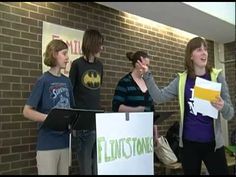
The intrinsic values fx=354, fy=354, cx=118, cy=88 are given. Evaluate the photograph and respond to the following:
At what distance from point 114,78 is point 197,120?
2188 millimetres

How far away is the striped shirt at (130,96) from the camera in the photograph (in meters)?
3.31

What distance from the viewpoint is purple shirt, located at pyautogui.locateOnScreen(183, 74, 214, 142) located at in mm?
2434

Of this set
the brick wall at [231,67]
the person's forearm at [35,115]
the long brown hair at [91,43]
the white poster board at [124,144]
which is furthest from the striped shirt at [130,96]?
the brick wall at [231,67]

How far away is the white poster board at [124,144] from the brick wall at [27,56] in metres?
1.29

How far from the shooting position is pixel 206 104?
2.42 m

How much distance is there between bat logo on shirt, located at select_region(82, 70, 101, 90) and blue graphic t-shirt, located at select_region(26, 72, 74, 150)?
40 cm

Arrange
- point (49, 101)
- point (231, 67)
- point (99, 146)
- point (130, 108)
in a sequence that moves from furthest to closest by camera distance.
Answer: point (231, 67) → point (130, 108) → point (49, 101) → point (99, 146)

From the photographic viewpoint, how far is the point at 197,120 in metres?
2.46

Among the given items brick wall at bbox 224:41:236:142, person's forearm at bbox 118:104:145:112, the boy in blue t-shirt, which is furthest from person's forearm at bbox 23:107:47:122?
brick wall at bbox 224:41:236:142

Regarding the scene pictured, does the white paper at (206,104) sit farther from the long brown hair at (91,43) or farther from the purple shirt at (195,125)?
the long brown hair at (91,43)

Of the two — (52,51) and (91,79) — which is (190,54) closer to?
(91,79)

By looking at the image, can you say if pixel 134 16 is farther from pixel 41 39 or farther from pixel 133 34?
pixel 41 39

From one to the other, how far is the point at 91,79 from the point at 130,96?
451 mm

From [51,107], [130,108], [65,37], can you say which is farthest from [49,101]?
[65,37]
